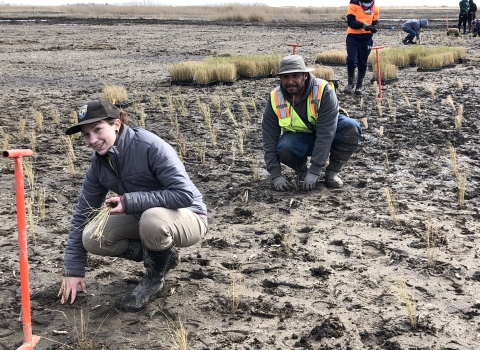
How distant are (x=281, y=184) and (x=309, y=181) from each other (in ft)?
0.85

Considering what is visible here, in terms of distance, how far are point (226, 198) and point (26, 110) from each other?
4.91m

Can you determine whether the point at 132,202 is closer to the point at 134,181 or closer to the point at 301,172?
the point at 134,181

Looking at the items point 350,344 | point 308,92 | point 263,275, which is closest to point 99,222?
point 263,275

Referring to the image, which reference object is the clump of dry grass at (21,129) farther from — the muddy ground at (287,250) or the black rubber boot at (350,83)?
the black rubber boot at (350,83)

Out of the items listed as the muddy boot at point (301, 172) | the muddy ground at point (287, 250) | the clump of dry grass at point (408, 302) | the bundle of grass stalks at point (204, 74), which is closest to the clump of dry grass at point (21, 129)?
the muddy ground at point (287, 250)

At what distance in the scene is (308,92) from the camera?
527cm

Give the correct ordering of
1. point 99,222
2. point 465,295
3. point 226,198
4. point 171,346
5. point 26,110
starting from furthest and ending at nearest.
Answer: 1. point 26,110
2. point 226,198
3. point 465,295
4. point 99,222
5. point 171,346

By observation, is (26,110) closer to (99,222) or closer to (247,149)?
(247,149)

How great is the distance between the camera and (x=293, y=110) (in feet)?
17.9

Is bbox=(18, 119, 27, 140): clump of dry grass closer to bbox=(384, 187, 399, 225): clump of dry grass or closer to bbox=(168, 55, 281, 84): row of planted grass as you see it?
bbox=(168, 55, 281, 84): row of planted grass

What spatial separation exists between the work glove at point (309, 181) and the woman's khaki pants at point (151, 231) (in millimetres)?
2010

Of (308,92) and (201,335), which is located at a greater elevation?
(308,92)

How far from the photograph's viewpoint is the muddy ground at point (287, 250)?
3301 millimetres

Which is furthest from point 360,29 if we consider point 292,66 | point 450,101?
point 292,66
